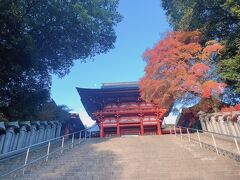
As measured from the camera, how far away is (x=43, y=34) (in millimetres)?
13125

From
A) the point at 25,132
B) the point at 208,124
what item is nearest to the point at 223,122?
the point at 208,124

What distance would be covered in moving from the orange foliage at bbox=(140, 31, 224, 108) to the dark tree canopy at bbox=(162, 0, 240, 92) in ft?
1.82

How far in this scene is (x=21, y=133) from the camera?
10.8 m

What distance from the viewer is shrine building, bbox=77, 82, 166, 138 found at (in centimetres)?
1719

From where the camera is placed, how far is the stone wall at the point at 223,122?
387 inches

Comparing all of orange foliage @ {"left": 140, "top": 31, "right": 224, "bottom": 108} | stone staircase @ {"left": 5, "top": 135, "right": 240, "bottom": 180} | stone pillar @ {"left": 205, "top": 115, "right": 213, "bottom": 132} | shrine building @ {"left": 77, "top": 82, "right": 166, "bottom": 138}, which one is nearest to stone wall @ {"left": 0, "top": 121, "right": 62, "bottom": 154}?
stone staircase @ {"left": 5, "top": 135, "right": 240, "bottom": 180}

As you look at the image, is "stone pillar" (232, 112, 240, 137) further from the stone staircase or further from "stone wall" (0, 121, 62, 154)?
"stone wall" (0, 121, 62, 154)

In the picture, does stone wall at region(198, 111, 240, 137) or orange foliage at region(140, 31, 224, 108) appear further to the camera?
orange foliage at region(140, 31, 224, 108)

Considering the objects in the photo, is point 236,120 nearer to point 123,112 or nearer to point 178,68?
point 178,68

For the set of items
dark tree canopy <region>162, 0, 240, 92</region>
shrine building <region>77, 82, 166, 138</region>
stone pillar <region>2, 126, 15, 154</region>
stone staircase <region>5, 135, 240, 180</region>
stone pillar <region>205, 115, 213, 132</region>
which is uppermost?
dark tree canopy <region>162, 0, 240, 92</region>

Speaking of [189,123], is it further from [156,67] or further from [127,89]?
[156,67]

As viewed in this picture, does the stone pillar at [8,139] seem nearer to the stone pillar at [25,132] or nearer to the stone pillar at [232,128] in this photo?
the stone pillar at [25,132]

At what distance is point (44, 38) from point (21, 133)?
20.9ft

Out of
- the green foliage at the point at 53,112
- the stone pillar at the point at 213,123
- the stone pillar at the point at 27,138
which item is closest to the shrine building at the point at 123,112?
the green foliage at the point at 53,112
